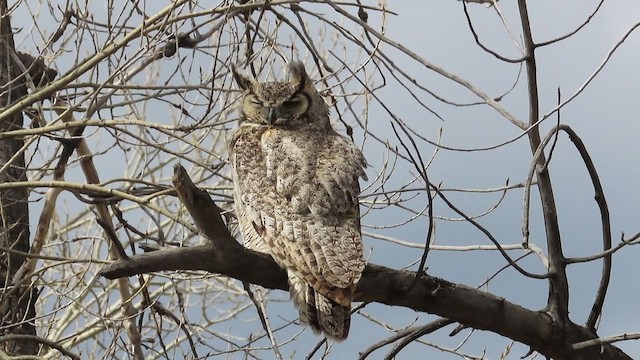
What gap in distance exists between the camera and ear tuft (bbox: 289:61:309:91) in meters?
5.85

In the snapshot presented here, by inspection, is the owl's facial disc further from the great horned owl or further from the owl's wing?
the owl's wing

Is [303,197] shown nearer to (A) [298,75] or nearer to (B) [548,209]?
(B) [548,209]

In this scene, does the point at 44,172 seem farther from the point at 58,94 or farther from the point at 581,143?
the point at 581,143

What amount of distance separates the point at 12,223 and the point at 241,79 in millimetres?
2405

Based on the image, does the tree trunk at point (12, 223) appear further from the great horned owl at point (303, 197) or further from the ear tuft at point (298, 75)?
the great horned owl at point (303, 197)

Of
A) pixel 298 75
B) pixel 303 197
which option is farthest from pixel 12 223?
pixel 303 197

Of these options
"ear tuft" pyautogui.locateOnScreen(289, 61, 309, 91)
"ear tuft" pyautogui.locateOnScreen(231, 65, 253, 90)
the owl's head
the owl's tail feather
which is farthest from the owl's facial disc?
the owl's tail feather

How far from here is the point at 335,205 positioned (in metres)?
4.51

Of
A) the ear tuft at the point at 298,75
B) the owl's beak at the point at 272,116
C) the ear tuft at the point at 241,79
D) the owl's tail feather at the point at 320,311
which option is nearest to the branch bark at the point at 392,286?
Result: the owl's tail feather at the point at 320,311

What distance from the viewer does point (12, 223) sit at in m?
7.41

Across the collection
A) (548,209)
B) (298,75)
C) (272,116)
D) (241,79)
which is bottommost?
(548,209)

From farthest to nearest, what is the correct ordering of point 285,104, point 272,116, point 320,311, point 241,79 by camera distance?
point 241,79 < point 285,104 < point 272,116 < point 320,311

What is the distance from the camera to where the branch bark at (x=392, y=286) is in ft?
11.5

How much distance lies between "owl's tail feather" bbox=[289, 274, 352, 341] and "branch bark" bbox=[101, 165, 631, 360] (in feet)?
0.26
